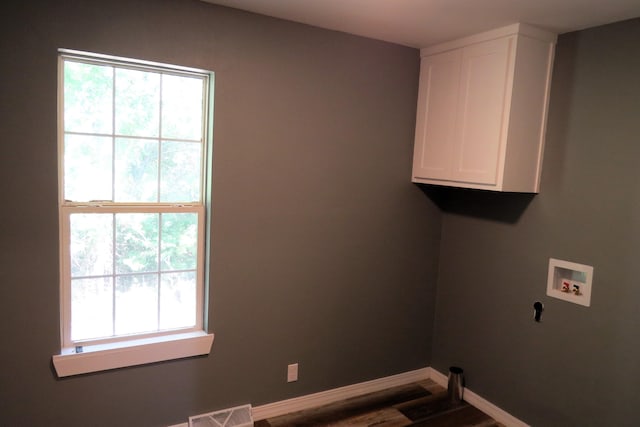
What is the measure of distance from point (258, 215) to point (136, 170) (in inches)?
27.0

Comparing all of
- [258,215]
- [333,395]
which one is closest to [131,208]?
[258,215]

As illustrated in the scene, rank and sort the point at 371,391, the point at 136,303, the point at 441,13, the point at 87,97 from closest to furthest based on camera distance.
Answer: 1. the point at 87,97
2. the point at 441,13
3. the point at 136,303
4. the point at 371,391

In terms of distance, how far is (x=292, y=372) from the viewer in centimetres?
275

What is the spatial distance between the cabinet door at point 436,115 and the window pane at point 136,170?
5.52ft

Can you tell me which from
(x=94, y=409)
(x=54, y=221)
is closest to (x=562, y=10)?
(x=54, y=221)

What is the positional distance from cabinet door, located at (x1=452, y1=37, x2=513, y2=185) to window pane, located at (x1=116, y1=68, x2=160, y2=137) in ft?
5.71

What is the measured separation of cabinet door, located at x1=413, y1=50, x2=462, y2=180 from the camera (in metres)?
2.71

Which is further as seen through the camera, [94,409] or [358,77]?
[358,77]

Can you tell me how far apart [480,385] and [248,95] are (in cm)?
238

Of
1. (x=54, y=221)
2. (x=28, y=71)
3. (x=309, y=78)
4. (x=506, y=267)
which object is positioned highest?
(x=309, y=78)

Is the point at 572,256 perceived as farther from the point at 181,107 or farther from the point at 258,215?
the point at 181,107

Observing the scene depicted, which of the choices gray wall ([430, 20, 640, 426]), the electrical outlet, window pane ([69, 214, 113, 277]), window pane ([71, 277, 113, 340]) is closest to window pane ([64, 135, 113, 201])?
window pane ([69, 214, 113, 277])

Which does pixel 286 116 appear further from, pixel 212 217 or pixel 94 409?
pixel 94 409

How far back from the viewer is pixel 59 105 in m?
2.04
